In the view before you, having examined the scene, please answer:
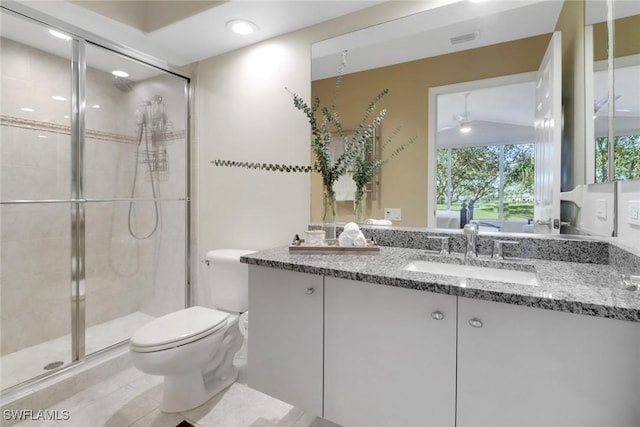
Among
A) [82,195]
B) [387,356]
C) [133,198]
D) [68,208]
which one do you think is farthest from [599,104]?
[68,208]

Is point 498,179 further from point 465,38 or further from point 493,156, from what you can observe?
point 465,38

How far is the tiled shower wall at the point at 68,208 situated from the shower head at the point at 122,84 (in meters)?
0.03

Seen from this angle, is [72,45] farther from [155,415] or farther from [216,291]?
[155,415]

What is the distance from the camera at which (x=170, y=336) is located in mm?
1508

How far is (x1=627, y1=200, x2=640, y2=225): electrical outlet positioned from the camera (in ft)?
3.11

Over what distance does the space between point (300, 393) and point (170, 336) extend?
702 mm

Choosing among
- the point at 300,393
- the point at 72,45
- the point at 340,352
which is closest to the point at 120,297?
the point at 72,45

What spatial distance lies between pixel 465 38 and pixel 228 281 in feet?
6.18

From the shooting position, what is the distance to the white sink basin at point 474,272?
1.22m

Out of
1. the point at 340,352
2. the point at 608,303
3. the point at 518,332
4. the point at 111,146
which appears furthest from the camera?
the point at 111,146

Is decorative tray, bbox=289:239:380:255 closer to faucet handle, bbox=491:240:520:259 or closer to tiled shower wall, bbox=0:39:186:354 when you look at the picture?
faucet handle, bbox=491:240:520:259

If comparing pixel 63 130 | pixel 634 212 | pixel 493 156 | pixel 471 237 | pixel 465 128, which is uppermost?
pixel 63 130

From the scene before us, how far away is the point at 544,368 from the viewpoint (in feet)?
2.81

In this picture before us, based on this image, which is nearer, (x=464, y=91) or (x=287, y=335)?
(x=287, y=335)
